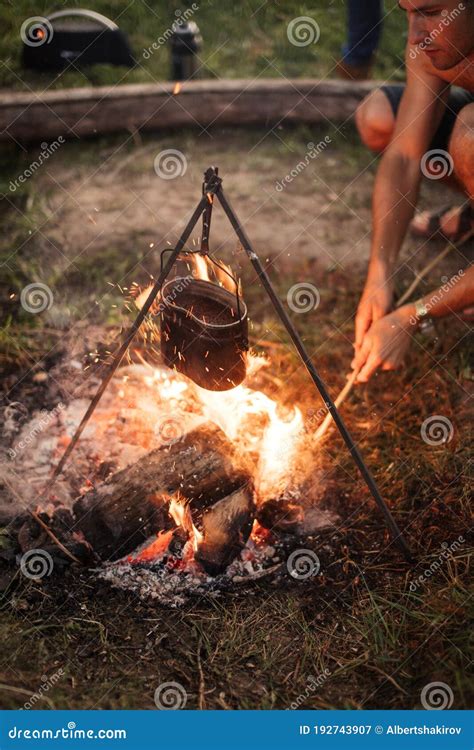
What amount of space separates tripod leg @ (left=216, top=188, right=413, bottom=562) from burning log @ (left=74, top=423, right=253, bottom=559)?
0.59 meters

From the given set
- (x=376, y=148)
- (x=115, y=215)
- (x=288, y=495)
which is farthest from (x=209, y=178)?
(x=115, y=215)

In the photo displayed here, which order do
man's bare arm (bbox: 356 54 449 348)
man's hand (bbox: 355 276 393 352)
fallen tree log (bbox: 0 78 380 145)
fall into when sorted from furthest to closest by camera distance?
fallen tree log (bbox: 0 78 380 145), man's bare arm (bbox: 356 54 449 348), man's hand (bbox: 355 276 393 352)

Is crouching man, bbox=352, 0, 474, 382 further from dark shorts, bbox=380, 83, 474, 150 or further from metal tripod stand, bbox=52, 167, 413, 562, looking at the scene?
metal tripod stand, bbox=52, 167, 413, 562

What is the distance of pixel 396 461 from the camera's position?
3.74m

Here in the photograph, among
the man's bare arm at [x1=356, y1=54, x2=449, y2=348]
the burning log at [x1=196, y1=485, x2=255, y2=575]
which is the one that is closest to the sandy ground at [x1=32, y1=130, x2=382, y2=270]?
the man's bare arm at [x1=356, y1=54, x2=449, y2=348]

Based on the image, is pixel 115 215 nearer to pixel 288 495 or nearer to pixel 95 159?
pixel 95 159

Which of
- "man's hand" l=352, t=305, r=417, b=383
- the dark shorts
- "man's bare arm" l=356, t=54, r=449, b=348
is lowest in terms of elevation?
"man's hand" l=352, t=305, r=417, b=383

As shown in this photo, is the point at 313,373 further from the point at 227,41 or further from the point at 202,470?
the point at 227,41

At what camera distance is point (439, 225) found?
5.18m

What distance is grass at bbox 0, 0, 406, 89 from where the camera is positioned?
6.65 meters

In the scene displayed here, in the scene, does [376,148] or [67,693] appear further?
[376,148]

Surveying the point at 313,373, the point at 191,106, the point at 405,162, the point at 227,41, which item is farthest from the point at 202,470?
the point at 227,41

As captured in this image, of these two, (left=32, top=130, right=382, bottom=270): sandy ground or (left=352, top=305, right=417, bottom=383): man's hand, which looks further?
(left=32, top=130, right=382, bottom=270): sandy ground

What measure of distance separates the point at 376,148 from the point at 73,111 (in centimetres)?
251
